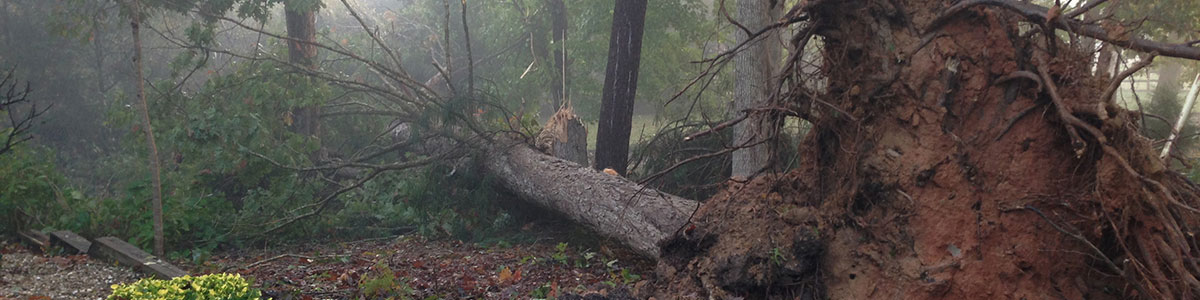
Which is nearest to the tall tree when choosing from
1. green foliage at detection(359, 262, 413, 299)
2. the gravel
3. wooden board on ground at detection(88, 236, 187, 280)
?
green foliage at detection(359, 262, 413, 299)

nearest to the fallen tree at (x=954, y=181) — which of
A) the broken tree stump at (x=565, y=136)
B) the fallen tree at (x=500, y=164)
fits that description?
the fallen tree at (x=500, y=164)

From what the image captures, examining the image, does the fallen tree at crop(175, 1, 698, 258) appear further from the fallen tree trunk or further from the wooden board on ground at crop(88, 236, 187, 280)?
the wooden board on ground at crop(88, 236, 187, 280)

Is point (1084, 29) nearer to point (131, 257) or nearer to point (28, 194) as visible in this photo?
point (131, 257)

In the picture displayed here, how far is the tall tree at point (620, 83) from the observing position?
30.8 ft

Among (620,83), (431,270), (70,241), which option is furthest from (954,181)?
(70,241)

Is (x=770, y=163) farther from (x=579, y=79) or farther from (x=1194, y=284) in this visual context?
(x=579, y=79)

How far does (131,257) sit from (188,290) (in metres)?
3.42

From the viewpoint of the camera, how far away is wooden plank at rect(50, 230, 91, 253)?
269 inches

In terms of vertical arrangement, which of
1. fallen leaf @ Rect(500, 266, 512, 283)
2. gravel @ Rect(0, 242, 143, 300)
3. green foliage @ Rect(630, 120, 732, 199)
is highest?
green foliage @ Rect(630, 120, 732, 199)

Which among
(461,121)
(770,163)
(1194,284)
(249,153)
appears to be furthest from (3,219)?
(1194,284)

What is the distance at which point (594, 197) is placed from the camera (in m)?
6.96

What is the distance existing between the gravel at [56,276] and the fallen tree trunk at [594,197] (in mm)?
3445

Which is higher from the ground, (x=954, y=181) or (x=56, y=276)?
(x=954, y=181)

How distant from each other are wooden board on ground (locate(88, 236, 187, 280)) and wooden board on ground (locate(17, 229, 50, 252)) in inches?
26.8
